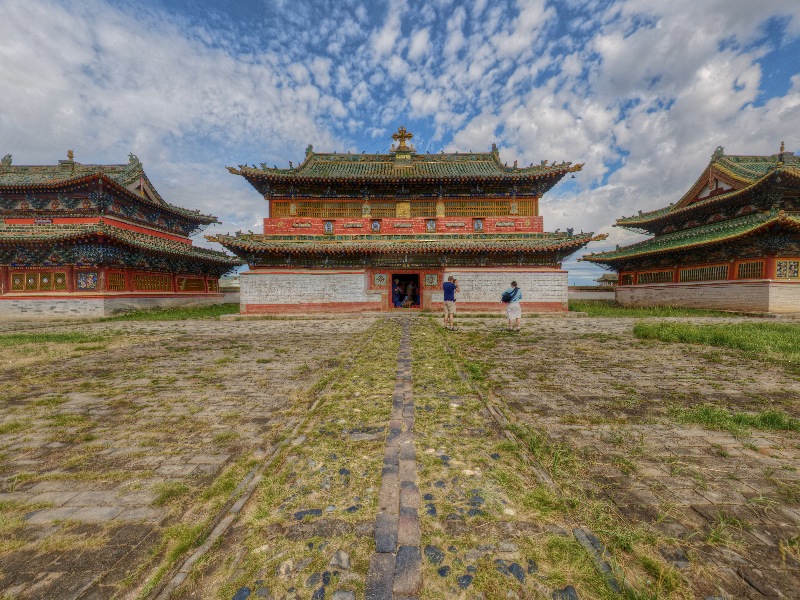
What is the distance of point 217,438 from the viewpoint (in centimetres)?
319

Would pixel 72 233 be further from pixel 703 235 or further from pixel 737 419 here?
pixel 703 235

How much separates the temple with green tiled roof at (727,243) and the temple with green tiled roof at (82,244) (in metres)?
31.6

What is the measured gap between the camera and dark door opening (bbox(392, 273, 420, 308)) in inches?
794

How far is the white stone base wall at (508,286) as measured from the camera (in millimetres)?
17672

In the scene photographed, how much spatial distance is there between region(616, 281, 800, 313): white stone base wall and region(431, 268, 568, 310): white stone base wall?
7.89 m

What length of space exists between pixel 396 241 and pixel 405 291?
19.0 ft

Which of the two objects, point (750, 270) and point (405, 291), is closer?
point (750, 270)

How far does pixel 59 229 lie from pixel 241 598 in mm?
24792

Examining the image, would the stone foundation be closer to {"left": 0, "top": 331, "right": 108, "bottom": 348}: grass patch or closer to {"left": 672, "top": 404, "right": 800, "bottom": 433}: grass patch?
{"left": 0, "top": 331, "right": 108, "bottom": 348}: grass patch

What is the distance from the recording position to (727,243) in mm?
16188

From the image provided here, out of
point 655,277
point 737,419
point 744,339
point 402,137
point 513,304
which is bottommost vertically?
point 737,419

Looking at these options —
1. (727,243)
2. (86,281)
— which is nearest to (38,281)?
(86,281)

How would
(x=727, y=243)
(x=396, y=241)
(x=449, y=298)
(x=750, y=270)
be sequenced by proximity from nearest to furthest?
(x=449, y=298), (x=750, y=270), (x=727, y=243), (x=396, y=241)

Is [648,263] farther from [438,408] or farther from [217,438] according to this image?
[217,438]
